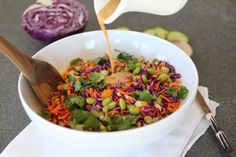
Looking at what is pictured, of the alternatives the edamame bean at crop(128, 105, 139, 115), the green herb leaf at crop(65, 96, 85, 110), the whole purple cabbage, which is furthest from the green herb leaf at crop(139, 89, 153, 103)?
the whole purple cabbage

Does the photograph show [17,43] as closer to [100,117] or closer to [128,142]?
[100,117]

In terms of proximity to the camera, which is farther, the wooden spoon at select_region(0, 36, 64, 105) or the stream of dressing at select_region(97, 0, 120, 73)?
the stream of dressing at select_region(97, 0, 120, 73)

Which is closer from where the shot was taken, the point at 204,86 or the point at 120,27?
the point at 204,86


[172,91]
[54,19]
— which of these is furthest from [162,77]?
[54,19]

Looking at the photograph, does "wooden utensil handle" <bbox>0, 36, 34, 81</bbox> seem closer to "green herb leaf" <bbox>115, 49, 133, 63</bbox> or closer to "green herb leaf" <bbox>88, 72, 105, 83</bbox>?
"green herb leaf" <bbox>88, 72, 105, 83</bbox>

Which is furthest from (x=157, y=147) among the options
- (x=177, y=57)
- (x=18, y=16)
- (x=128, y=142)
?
(x=18, y=16)

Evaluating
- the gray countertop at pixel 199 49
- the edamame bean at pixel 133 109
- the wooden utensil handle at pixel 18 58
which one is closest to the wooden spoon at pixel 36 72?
the wooden utensil handle at pixel 18 58
